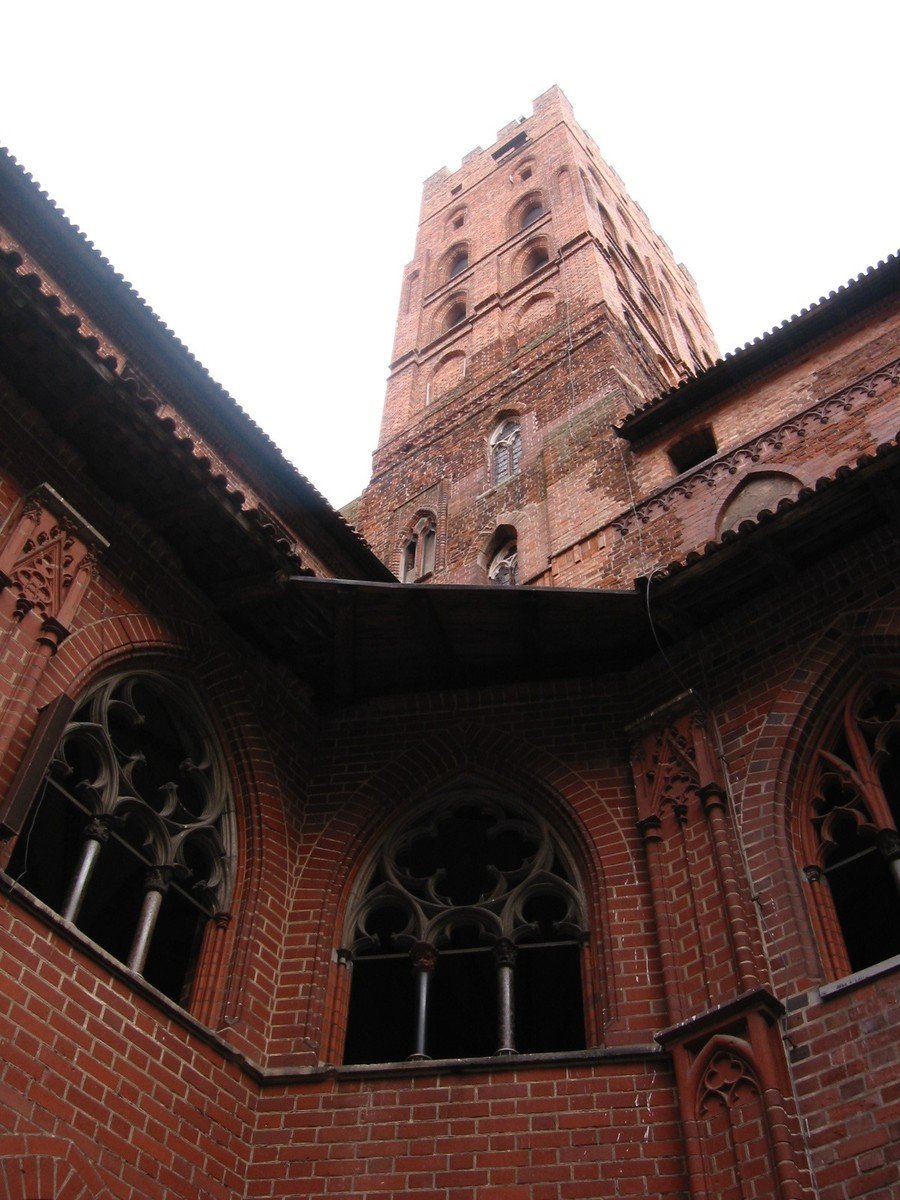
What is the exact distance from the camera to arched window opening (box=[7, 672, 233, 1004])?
7844 mm

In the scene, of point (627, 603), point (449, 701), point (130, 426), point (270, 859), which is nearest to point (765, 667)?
point (627, 603)

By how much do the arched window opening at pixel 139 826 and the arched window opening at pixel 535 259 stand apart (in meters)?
15.8

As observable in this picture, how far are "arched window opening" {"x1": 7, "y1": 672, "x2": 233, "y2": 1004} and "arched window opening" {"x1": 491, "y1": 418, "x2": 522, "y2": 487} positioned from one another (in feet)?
28.0

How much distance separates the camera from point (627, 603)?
9.39 metres

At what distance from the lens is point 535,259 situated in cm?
2383

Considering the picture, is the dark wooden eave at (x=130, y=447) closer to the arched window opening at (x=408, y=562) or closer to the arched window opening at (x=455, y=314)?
the arched window opening at (x=408, y=562)

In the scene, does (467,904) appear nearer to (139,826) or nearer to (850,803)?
(139,826)

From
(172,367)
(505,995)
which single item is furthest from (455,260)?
(505,995)

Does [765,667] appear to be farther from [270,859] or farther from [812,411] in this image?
[812,411]

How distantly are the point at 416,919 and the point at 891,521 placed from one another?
4.44 metres

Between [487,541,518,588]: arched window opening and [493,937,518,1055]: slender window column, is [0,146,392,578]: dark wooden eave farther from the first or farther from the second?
[493,937,518,1055]: slender window column

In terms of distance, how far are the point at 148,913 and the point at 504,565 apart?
882 cm

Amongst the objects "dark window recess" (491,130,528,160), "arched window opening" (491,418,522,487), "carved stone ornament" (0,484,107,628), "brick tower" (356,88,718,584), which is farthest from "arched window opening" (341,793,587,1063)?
"dark window recess" (491,130,528,160)

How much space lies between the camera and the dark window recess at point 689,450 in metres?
14.4
